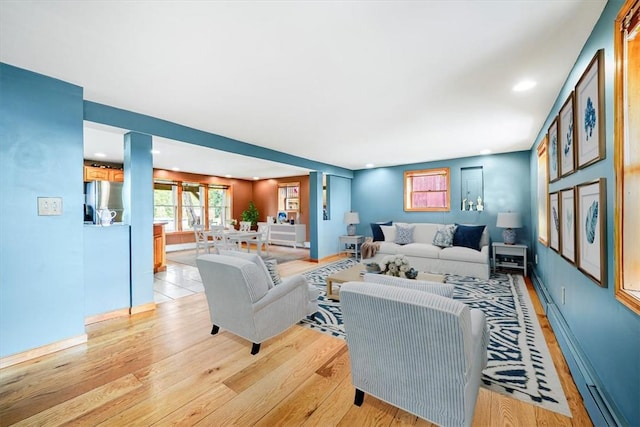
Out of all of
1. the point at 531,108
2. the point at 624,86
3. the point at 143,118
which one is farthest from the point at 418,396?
the point at 143,118

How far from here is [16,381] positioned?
1.91 meters

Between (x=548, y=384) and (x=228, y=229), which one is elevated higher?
(x=228, y=229)

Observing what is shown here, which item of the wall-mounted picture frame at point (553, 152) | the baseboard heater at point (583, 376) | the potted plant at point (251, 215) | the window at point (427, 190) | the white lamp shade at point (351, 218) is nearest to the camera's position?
A: the baseboard heater at point (583, 376)

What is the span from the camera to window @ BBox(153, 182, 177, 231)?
768 centimetres

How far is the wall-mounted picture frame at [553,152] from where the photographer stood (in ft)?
8.44

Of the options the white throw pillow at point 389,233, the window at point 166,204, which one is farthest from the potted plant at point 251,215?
the white throw pillow at point 389,233

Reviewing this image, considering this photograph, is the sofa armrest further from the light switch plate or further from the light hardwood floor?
the light switch plate

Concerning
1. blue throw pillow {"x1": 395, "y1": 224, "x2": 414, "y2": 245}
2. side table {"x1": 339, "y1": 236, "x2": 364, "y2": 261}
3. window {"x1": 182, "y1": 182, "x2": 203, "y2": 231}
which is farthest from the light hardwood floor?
window {"x1": 182, "y1": 182, "x2": 203, "y2": 231}

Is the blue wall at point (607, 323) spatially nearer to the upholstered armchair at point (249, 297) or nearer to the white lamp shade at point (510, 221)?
the upholstered armchair at point (249, 297)

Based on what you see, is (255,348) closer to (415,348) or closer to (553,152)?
(415,348)

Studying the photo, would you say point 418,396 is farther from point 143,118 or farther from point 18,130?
point 143,118

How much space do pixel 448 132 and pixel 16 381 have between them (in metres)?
5.05

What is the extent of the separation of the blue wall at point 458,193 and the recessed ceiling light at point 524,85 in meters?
3.25

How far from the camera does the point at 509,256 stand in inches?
200
